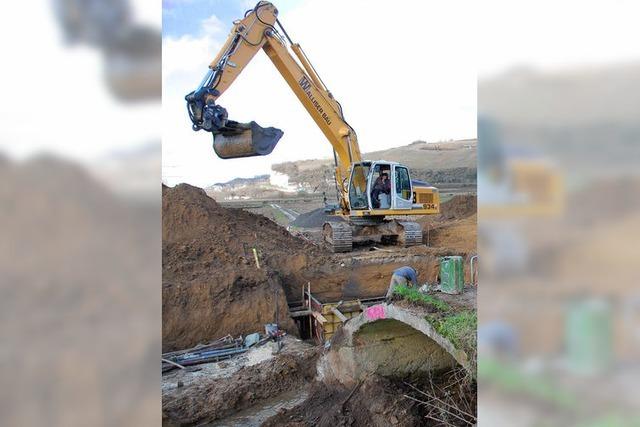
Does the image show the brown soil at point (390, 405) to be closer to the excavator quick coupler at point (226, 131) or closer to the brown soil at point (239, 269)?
the brown soil at point (239, 269)

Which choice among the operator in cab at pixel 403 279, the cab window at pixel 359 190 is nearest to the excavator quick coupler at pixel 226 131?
the cab window at pixel 359 190

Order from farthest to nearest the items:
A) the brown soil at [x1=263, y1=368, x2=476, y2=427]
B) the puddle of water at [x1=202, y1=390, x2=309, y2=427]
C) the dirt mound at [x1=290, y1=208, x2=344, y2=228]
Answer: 1. the dirt mound at [x1=290, y1=208, x2=344, y2=228]
2. the puddle of water at [x1=202, y1=390, x2=309, y2=427]
3. the brown soil at [x1=263, y1=368, x2=476, y2=427]

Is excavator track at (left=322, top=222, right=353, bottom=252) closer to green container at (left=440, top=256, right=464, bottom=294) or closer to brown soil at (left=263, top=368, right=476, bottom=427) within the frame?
brown soil at (left=263, top=368, right=476, bottom=427)

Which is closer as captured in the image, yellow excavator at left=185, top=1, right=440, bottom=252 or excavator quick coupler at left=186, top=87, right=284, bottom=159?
excavator quick coupler at left=186, top=87, right=284, bottom=159

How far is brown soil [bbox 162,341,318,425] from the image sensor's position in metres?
7.86

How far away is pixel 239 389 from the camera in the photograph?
838 cm

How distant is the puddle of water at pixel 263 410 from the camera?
779 cm

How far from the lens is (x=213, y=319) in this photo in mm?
10680

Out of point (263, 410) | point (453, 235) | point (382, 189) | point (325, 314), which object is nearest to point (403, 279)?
point (263, 410)

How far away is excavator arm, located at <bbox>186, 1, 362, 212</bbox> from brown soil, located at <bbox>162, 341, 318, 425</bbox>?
177 inches
